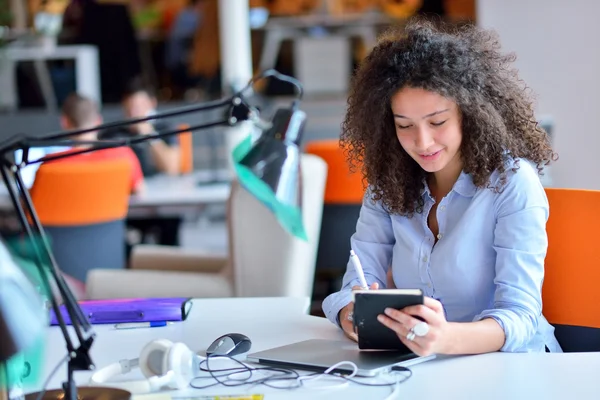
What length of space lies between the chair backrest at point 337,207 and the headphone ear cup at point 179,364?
2555 millimetres

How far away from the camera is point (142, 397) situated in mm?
1414

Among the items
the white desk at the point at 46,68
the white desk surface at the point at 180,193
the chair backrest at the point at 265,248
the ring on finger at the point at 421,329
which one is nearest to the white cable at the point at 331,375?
the ring on finger at the point at 421,329

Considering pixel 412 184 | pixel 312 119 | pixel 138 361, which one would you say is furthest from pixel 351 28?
pixel 138 361

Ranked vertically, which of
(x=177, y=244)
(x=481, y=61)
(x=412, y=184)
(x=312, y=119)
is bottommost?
(x=177, y=244)

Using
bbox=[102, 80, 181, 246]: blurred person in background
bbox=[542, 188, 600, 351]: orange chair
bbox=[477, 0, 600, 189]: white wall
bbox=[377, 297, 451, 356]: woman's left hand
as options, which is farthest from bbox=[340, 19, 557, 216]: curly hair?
bbox=[102, 80, 181, 246]: blurred person in background

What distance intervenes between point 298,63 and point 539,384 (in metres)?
6.68

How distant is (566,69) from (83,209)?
2.60 meters

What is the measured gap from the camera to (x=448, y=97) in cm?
175

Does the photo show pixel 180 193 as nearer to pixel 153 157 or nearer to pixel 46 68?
pixel 153 157

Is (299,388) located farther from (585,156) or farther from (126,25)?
(126,25)

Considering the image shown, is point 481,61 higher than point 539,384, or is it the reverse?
point 481,61

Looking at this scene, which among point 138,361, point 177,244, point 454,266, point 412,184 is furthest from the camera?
point 177,244

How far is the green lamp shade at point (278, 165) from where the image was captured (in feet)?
5.58

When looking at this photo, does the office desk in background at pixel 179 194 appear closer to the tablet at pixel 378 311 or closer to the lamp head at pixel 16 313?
the tablet at pixel 378 311
